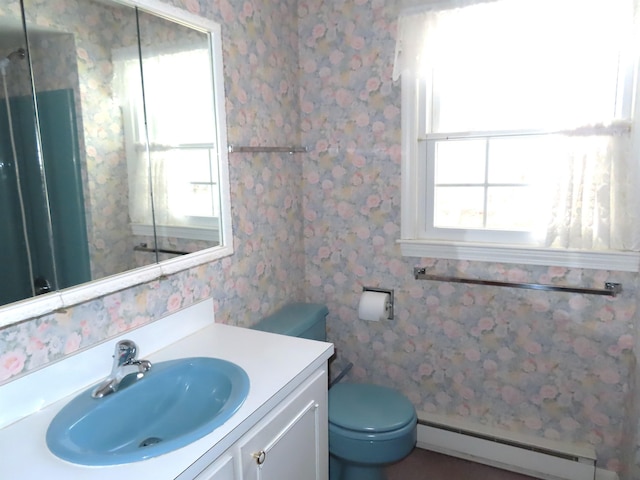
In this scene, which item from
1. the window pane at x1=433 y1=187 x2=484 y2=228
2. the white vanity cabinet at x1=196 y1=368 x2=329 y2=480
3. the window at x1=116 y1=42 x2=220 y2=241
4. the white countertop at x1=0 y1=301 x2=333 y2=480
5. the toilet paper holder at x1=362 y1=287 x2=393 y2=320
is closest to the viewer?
the white countertop at x1=0 y1=301 x2=333 y2=480

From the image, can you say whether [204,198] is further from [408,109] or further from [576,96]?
[576,96]

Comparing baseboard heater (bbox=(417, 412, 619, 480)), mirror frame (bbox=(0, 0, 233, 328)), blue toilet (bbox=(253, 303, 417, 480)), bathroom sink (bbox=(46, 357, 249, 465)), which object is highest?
mirror frame (bbox=(0, 0, 233, 328))

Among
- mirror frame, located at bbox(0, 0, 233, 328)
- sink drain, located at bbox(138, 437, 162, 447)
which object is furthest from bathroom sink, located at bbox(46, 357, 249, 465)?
mirror frame, located at bbox(0, 0, 233, 328)

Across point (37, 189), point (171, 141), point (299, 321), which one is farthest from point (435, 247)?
point (37, 189)

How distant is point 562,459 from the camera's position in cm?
200

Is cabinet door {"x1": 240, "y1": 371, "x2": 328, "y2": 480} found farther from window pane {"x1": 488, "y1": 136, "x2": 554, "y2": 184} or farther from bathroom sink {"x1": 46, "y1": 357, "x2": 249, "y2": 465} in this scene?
window pane {"x1": 488, "y1": 136, "x2": 554, "y2": 184}

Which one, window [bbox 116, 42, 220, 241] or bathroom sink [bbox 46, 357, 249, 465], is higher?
window [bbox 116, 42, 220, 241]

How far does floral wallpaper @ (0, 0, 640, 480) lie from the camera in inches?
74.4

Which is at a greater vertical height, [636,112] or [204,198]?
[636,112]

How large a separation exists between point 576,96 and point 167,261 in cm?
159

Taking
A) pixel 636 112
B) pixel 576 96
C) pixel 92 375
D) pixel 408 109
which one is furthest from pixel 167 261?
pixel 636 112

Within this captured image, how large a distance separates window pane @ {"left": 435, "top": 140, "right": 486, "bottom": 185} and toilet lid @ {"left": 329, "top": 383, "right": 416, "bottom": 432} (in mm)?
972

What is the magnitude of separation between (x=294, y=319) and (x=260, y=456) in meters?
0.94

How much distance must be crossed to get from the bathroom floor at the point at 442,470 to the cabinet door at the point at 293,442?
2.30 ft
